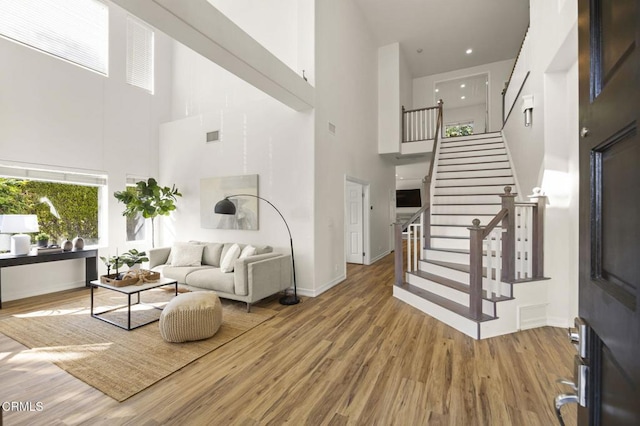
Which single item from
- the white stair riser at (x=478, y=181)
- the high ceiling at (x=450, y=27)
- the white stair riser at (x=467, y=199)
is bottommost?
the white stair riser at (x=467, y=199)

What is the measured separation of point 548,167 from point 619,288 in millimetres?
3466

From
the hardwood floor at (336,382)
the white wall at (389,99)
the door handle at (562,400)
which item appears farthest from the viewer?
the white wall at (389,99)

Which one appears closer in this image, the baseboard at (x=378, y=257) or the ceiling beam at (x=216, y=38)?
the ceiling beam at (x=216, y=38)

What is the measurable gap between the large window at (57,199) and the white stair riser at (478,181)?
6.86 m

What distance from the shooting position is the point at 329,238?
16.4ft

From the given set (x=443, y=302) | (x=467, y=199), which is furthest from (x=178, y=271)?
(x=467, y=199)

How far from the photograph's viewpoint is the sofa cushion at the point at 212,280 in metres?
4.00

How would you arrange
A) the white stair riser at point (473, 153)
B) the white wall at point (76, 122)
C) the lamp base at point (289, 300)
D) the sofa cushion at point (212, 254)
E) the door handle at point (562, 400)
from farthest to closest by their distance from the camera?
1. the white stair riser at point (473, 153)
2. the sofa cushion at point (212, 254)
3. the white wall at point (76, 122)
4. the lamp base at point (289, 300)
5. the door handle at point (562, 400)

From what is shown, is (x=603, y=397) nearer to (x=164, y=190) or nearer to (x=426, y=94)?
(x=164, y=190)

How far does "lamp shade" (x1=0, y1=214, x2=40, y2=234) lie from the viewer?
12.8 feet

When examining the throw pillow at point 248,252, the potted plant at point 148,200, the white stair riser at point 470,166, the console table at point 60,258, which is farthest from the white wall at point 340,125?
the console table at point 60,258

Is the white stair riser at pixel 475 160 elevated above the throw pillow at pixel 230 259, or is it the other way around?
the white stair riser at pixel 475 160

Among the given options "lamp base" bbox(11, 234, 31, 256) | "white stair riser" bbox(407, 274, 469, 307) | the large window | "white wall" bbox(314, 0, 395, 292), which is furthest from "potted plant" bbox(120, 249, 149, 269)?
"white stair riser" bbox(407, 274, 469, 307)

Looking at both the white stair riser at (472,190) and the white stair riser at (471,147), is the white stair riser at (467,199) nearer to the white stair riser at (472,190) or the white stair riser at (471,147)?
the white stair riser at (472,190)
